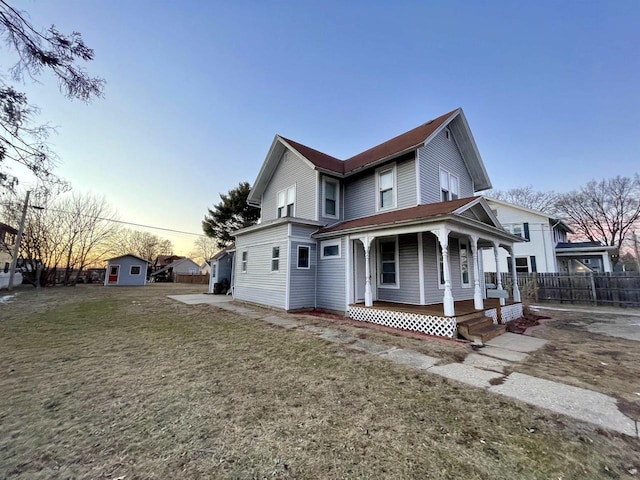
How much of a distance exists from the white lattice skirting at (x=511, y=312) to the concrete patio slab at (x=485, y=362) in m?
4.45

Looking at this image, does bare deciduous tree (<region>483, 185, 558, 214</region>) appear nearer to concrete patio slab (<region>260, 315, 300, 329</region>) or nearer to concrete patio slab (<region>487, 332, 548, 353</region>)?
concrete patio slab (<region>487, 332, 548, 353</region>)

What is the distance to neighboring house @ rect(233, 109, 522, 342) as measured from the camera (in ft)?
26.4

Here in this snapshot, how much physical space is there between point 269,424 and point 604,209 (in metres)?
41.5

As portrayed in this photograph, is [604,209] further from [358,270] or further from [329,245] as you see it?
[329,245]

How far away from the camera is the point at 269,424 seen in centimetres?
279


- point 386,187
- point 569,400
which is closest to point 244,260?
point 386,187

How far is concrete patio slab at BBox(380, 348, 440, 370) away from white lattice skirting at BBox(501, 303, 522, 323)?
5385mm

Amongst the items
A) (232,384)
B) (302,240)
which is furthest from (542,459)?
(302,240)

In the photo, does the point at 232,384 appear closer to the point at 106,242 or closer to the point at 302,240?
the point at 302,240

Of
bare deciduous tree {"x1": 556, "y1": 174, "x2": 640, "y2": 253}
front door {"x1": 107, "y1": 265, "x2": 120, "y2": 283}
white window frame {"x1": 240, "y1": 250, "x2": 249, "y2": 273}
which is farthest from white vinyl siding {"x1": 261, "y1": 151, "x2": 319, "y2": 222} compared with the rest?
bare deciduous tree {"x1": 556, "y1": 174, "x2": 640, "y2": 253}

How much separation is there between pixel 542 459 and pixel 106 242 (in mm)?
36841

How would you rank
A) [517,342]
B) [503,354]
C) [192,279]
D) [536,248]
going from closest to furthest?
[503,354]
[517,342]
[536,248]
[192,279]

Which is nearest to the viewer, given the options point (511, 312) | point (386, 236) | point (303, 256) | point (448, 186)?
point (511, 312)

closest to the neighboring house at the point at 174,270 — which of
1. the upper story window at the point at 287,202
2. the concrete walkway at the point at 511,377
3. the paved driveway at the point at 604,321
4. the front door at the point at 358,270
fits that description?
the upper story window at the point at 287,202
